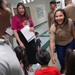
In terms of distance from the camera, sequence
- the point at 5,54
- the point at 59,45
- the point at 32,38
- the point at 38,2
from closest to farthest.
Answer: the point at 5,54
the point at 59,45
the point at 32,38
the point at 38,2

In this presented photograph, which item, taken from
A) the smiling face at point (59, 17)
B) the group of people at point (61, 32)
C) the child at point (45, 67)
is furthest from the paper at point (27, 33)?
the child at point (45, 67)

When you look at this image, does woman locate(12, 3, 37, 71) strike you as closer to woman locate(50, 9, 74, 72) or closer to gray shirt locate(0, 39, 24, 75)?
woman locate(50, 9, 74, 72)

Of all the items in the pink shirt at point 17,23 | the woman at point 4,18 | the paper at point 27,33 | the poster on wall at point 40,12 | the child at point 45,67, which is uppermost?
the woman at point 4,18

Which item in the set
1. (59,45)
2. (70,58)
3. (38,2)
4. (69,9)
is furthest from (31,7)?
(70,58)

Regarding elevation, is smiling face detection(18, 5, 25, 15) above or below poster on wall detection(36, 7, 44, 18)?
above

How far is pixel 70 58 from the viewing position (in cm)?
125

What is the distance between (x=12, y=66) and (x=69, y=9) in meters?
2.89

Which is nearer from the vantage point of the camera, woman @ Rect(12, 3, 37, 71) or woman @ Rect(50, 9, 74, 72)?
woman @ Rect(50, 9, 74, 72)

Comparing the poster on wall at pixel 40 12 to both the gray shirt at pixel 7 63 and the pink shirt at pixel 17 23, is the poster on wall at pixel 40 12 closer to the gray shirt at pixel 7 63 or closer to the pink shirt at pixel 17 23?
the pink shirt at pixel 17 23

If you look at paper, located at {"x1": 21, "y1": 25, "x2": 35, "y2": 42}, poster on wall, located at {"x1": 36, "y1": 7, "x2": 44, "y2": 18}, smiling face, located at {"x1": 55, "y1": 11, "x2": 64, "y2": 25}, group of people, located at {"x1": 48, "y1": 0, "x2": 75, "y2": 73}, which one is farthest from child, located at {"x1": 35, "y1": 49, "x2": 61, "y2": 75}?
poster on wall, located at {"x1": 36, "y1": 7, "x2": 44, "y2": 18}

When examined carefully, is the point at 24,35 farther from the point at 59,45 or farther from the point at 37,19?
the point at 37,19

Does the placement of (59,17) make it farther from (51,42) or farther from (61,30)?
(51,42)


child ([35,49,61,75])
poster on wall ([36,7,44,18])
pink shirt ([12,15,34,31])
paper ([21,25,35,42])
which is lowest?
poster on wall ([36,7,44,18])

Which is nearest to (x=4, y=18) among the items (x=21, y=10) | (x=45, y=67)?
(x=45, y=67)
